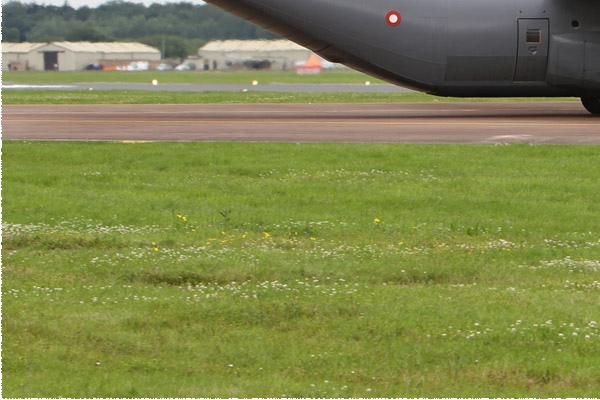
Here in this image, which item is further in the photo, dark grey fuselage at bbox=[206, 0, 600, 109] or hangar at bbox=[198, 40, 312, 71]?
hangar at bbox=[198, 40, 312, 71]

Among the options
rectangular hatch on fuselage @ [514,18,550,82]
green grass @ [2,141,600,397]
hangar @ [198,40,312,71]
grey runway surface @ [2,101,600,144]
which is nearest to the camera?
green grass @ [2,141,600,397]

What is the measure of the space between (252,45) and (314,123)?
36362 mm

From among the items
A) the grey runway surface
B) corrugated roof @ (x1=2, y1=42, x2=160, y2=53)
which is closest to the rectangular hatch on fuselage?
the grey runway surface

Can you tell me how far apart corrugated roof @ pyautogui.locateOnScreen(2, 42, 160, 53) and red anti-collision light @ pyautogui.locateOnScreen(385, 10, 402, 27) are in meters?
46.5

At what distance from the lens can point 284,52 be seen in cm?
6481

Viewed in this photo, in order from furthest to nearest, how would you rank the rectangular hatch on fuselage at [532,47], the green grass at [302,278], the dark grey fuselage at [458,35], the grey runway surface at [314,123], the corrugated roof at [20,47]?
the corrugated roof at [20,47]
the rectangular hatch on fuselage at [532,47]
the dark grey fuselage at [458,35]
the grey runway surface at [314,123]
the green grass at [302,278]

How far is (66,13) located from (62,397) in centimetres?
6251

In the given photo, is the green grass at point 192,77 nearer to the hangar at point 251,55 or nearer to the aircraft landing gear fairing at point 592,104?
the hangar at point 251,55

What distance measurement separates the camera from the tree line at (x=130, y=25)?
60.9m

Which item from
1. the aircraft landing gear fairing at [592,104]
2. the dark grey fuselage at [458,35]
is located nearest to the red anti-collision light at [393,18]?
the dark grey fuselage at [458,35]

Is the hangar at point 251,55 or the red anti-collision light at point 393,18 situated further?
the hangar at point 251,55

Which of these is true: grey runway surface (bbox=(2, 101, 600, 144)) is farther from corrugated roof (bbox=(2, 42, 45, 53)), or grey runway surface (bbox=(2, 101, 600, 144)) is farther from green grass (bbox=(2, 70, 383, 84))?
corrugated roof (bbox=(2, 42, 45, 53))

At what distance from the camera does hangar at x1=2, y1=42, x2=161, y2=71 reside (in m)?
71.9

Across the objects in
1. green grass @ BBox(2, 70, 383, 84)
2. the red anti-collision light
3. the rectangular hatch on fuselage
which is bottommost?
green grass @ BBox(2, 70, 383, 84)
